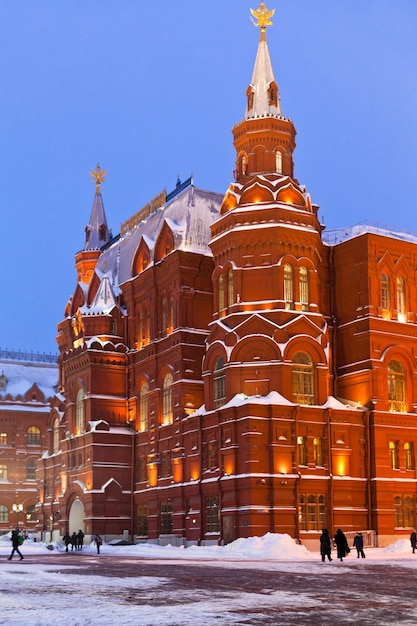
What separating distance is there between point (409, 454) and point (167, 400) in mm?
18227

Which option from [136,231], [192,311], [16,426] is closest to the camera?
[192,311]

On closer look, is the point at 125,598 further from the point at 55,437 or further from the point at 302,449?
the point at 55,437

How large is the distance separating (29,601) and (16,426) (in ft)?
290

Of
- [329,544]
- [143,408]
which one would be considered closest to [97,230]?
[143,408]

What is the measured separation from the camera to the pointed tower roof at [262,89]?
65.8 meters

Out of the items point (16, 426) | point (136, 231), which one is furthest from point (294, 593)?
point (16, 426)

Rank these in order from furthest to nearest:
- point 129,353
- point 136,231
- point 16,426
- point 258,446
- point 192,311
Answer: point 16,426
point 136,231
point 129,353
point 192,311
point 258,446

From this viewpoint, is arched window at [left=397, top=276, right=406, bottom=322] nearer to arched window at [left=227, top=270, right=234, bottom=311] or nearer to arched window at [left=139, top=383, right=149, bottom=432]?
arched window at [left=227, top=270, right=234, bottom=311]

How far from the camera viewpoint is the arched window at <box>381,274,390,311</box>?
2470 inches

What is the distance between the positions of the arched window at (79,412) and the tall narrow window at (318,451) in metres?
23.8

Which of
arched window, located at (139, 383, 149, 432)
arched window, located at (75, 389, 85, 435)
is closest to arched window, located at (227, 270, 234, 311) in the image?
arched window, located at (139, 383, 149, 432)

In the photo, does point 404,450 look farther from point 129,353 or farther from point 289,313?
point 129,353

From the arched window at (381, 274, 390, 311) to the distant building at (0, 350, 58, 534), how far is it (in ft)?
185

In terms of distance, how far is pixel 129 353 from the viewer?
7425 centimetres
